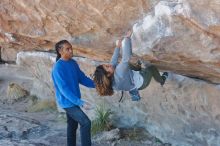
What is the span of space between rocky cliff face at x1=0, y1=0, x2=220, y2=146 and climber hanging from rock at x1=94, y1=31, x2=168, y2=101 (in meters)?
0.16

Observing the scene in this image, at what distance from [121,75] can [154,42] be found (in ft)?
1.52

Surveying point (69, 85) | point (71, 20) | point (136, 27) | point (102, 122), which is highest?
point (71, 20)

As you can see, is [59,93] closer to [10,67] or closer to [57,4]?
[57,4]

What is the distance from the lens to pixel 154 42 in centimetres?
480

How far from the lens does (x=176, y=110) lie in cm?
619

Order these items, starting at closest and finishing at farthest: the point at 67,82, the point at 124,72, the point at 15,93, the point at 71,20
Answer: the point at 124,72
the point at 67,82
the point at 71,20
the point at 15,93

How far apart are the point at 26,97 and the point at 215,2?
590 cm

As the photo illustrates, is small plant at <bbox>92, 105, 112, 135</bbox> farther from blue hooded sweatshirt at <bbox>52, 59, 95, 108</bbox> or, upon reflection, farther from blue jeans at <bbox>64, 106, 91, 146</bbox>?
blue hooded sweatshirt at <bbox>52, 59, 95, 108</bbox>

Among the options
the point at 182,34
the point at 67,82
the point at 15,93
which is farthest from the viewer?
the point at 15,93

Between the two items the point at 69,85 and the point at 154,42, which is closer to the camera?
the point at 154,42

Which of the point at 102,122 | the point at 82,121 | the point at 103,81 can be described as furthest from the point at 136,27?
the point at 102,122

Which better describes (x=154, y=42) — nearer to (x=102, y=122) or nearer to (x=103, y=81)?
(x=103, y=81)

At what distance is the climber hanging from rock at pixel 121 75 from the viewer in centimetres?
490

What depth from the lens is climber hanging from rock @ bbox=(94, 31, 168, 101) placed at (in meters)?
4.90
